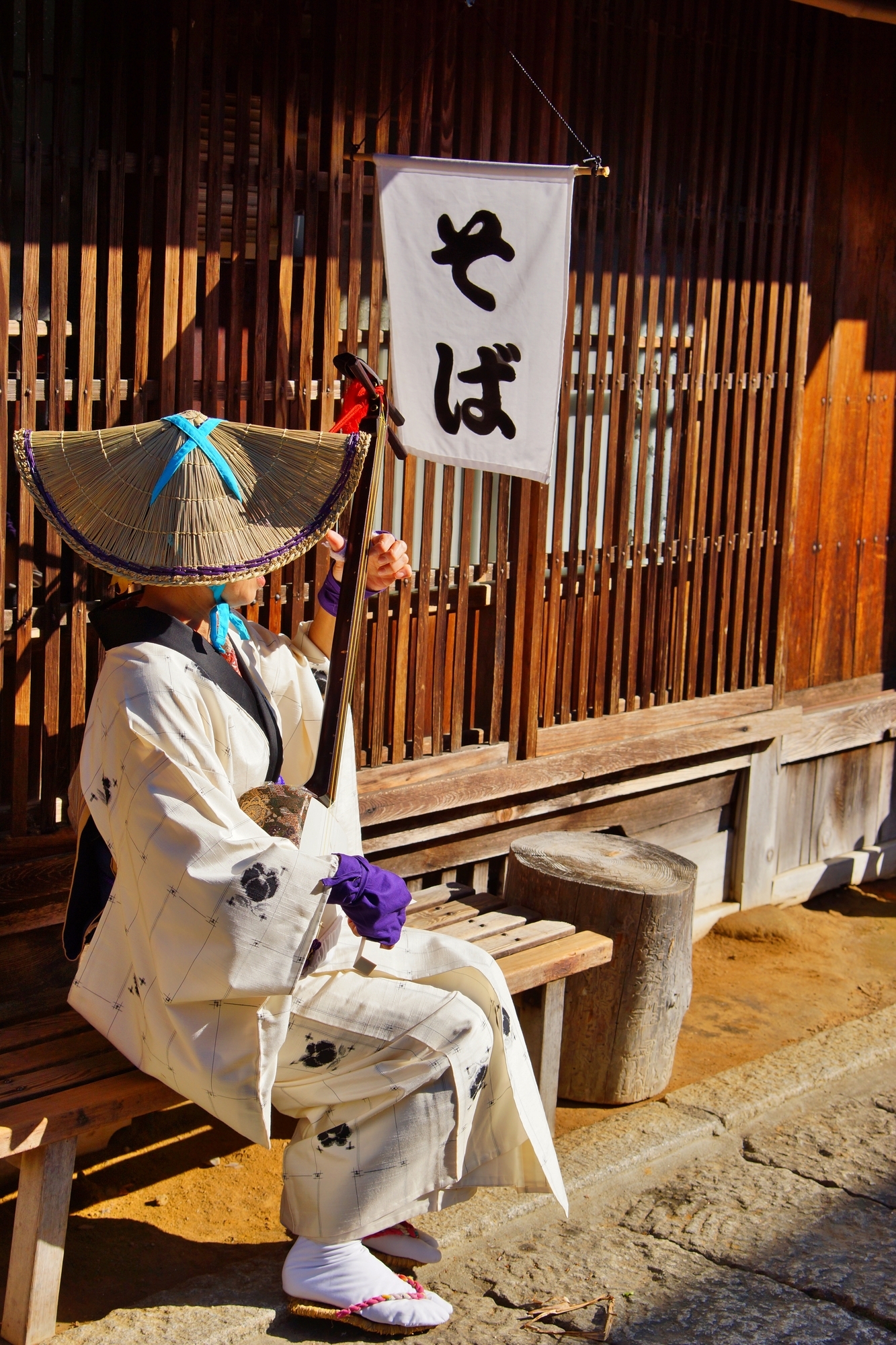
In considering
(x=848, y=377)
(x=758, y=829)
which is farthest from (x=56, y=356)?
(x=848, y=377)

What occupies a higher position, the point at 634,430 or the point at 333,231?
the point at 333,231

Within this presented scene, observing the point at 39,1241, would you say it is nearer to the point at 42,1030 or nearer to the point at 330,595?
the point at 42,1030

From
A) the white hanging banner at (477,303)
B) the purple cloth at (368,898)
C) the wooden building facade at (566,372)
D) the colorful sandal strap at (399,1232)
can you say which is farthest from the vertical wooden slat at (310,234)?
the colorful sandal strap at (399,1232)

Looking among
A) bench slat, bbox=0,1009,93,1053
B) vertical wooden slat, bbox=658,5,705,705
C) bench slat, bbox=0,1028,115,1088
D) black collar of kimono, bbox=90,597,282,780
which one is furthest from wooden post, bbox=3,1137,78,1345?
vertical wooden slat, bbox=658,5,705,705

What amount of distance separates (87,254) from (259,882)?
5.99 ft

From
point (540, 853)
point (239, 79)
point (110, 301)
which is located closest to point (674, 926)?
point (540, 853)

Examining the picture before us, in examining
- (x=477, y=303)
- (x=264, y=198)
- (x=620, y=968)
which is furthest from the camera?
(x=620, y=968)

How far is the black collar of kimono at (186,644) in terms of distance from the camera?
3.19m

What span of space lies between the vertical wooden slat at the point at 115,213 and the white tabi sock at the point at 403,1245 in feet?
7.70

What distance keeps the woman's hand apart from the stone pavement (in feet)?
6.05

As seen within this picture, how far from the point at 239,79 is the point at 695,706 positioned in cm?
339

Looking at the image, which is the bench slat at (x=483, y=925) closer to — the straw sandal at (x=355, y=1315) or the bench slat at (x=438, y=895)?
the bench slat at (x=438, y=895)

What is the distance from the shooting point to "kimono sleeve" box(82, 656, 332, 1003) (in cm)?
301

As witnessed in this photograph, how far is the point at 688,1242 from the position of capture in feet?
12.4
